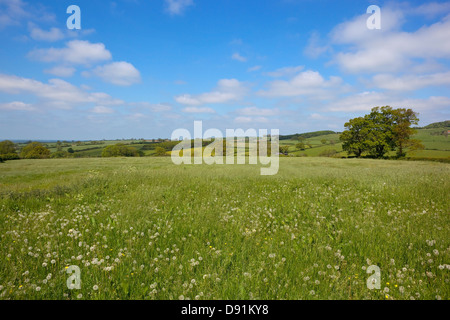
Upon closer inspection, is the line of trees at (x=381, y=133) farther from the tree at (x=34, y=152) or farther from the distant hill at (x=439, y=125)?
the distant hill at (x=439, y=125)

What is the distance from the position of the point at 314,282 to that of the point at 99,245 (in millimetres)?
4438

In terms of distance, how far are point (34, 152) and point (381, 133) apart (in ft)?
296

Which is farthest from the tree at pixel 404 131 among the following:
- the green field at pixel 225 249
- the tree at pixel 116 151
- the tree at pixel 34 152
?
the tree at pixel 34 152

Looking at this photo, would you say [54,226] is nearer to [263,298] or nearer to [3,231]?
[3,231]

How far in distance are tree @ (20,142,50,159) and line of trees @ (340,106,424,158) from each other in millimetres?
82158

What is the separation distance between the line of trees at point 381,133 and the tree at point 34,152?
270ft

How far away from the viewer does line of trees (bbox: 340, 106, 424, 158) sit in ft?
174

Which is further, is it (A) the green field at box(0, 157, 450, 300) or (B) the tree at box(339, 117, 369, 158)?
(B) the tree at box(339, 117, 369, 158)

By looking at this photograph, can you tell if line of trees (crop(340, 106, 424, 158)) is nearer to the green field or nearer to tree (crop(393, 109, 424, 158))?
tree (crop(393, 109, 424, 158))

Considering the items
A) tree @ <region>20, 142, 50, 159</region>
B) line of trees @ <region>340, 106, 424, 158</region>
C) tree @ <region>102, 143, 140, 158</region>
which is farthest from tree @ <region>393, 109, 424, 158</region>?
tree @ <region>20, 142, 50, 159</region>

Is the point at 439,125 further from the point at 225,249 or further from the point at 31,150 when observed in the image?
the point at 31,150

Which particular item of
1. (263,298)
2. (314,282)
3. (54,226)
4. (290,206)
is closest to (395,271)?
(314,282)
